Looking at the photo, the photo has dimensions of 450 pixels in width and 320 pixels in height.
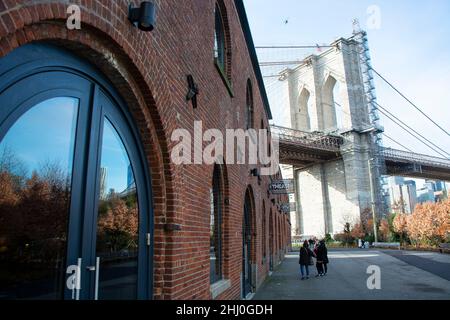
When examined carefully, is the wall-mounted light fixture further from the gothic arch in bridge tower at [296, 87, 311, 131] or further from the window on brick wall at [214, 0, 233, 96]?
the gothic arch in bridge tower at [296, 87, 311, 131]

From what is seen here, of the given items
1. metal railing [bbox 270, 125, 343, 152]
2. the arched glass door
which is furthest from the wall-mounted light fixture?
metal railing [bbox 270, 125, 343, 152]

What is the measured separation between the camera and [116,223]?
3.36 m

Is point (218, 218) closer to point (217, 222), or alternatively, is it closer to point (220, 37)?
point (217, 222)

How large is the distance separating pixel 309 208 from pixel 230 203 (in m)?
59.4

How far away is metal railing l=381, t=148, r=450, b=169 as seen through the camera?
6188 centimetres

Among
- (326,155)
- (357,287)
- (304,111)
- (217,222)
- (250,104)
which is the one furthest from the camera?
(304,111)

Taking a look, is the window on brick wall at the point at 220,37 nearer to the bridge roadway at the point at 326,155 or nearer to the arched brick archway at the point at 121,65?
the arched brick archway at the point at 121,65

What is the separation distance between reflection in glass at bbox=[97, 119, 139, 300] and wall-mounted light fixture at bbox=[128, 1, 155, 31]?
93 centimetres

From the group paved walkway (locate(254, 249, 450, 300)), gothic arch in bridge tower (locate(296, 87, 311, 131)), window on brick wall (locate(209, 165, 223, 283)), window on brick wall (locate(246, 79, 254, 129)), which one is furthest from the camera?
gothic arch in bridge tower (locate(296, 87, 311, 131))

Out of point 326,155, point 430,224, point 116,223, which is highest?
point 326,155

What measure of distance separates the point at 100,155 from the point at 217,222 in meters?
4.32

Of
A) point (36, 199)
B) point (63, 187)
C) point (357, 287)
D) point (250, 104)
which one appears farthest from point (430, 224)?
point (36, 199)

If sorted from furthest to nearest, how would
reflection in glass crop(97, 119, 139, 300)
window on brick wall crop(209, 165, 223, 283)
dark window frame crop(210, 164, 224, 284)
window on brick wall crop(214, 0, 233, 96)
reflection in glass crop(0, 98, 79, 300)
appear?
window on brick wall crop(214, 0, 233, 96) < dark window frame crop(210, 164, 224, 284) < window on brick wall crop(209, 165, 223, 283) < reflection in glass crop(97, 119, 139, 300) < reflection in glass crop(0, 98, 79, 300)

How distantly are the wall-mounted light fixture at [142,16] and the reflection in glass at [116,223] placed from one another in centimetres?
93
